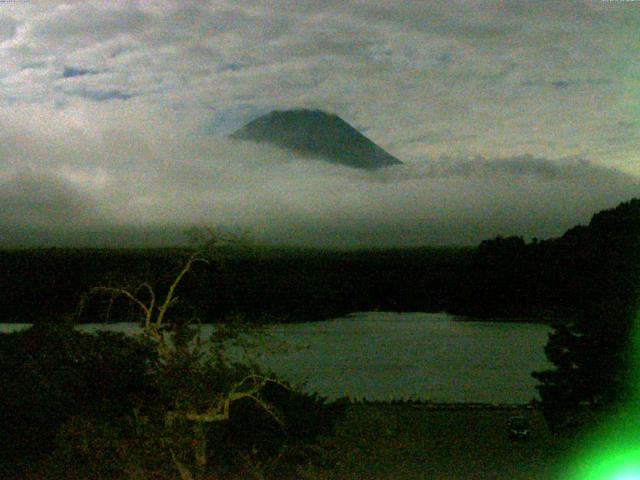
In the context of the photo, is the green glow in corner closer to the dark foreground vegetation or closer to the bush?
the dark foreground vegetation

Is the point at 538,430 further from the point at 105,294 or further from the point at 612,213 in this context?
the point at 612,213

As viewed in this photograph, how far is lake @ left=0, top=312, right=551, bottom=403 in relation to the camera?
33.9 metres

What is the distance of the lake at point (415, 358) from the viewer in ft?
111

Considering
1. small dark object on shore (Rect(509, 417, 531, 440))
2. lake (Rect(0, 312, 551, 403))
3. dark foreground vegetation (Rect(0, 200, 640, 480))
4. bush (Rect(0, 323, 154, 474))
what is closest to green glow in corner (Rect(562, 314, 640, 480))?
dark foreground vegetation (Rect(0, 200, 640, 480))

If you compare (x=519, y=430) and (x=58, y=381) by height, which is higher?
(x=58, y=381)

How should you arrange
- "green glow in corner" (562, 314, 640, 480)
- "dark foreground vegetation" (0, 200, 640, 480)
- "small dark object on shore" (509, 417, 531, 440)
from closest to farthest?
"dark foreground vegetation" (0, 200, 640, 480)
"green glow in corner" (562, 314, 640, 480)
"small dark object on shore" (509, 417, 531, 440)

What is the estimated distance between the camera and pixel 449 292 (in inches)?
2749

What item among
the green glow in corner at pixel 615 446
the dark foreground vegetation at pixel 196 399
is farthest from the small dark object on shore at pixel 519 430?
the green glow in corner at pixel 615 446

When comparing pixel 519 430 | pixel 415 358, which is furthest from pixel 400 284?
pixel 519 430

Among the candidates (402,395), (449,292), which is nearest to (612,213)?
(402,395)

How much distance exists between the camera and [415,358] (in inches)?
1828

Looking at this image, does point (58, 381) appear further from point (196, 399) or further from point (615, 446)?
point (615, 446)

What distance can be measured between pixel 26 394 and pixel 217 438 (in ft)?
10.8

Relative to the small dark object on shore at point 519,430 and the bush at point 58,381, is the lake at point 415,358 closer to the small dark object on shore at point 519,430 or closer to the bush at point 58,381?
the small dark object on shore at point 519,430
